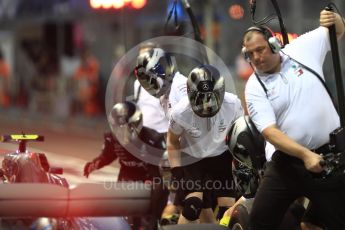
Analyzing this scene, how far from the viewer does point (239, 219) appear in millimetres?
6562

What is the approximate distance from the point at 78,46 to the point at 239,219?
87.4ft

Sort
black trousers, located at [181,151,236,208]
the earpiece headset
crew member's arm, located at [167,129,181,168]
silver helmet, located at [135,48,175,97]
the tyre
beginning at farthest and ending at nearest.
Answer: silver helmet, located at [135,48,175,97] → black trousers, located at [181,151,236,208] → crew member's arm, located at [167,129,181,168] → the tyre → the earpiece headset

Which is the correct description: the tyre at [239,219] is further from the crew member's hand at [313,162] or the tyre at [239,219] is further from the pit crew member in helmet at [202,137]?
the pit crew member in helmet at [202,137]

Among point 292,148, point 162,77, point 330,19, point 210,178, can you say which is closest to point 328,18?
point 330,19

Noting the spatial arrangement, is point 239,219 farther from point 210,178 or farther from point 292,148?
point 210,178

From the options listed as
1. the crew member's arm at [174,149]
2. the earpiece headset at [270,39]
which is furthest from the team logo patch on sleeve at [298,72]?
the crew member's arm at [174,149]

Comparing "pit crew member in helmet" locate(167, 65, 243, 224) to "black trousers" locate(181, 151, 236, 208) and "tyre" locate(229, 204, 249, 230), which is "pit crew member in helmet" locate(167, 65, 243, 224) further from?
"tyre" locate(229, 204, 249, 230)

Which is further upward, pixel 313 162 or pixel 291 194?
pixel 313 162

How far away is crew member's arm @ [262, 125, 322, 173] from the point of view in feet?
18.5

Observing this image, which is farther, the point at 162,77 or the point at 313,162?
the point at 162,77

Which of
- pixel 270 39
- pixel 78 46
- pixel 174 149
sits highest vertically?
pixel 270 39

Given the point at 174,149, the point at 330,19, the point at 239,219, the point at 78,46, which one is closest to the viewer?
the point at 330,19

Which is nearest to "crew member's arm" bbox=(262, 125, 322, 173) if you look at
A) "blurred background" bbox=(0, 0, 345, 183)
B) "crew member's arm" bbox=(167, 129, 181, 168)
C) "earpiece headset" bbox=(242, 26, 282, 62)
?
"earpiece headset" bbox=(242, 26, 282, 62)

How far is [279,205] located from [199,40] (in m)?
3.69
